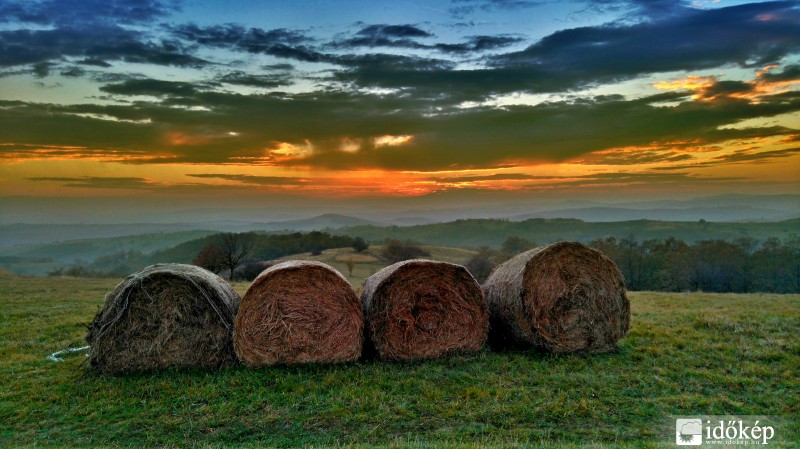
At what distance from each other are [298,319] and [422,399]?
2895 millimetres

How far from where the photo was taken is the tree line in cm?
4531

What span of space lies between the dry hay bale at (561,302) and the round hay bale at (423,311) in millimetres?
657

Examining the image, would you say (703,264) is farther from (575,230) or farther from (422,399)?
(422,399)

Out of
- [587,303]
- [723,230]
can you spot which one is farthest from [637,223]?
[587,303]

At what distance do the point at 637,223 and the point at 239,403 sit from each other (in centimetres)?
9282

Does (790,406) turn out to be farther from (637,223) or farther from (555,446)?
(637,223)

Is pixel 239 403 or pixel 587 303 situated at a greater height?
pixel 587 303

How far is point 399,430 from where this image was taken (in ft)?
21.0

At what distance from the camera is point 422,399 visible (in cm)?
734
